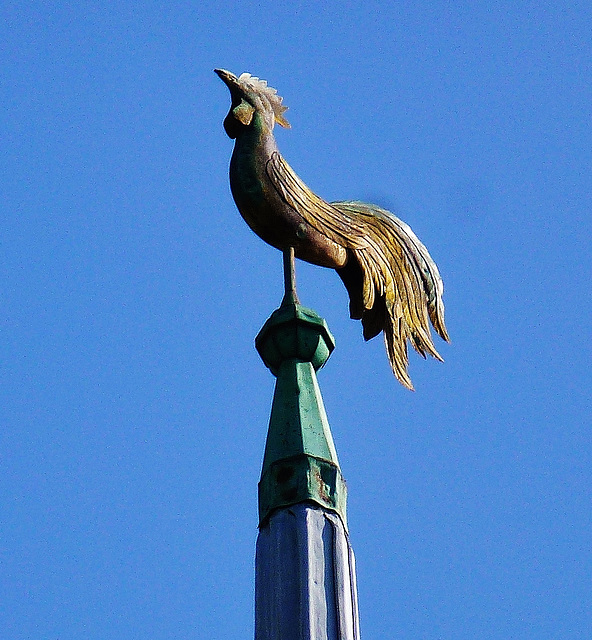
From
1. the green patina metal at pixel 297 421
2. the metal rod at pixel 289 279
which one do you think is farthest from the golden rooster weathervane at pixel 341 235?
the green patina metal at pixel 297 421

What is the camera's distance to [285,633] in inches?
207

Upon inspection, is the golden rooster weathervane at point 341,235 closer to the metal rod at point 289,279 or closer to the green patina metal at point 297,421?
the metal rod at point 289,279

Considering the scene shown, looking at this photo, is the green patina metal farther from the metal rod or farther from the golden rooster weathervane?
the golden rooster weathervane

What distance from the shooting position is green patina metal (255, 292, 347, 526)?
223 inches

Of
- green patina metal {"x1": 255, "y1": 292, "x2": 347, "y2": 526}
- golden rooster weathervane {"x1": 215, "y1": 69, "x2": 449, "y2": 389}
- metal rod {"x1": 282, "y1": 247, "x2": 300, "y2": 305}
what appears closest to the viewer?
green patina metal {"x1": 255, "y1": 292, "x2": 347, "y2": 526}

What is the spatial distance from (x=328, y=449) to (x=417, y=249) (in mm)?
1490

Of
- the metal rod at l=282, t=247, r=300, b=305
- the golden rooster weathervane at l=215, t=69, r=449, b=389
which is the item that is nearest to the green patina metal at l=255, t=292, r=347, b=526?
the metal rod at l=282, t=247, r=300, b=305

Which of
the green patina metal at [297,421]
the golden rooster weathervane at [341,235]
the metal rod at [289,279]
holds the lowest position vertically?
the green patina metal at [297,421]

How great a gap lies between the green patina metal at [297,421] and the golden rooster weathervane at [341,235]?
0.92 feet

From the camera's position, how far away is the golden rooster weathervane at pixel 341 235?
261 inches

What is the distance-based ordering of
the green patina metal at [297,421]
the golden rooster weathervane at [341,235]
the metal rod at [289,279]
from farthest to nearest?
the golden rooster weathervane at [341,235]
the metal rod at [289,279]
the green patina metal at [297,421]

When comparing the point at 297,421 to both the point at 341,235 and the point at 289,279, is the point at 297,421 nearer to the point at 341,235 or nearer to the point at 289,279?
the point at 289,279

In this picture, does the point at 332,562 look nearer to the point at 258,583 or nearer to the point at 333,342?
the point at 258,583

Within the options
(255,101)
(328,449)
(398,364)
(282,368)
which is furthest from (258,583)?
(255,101)
